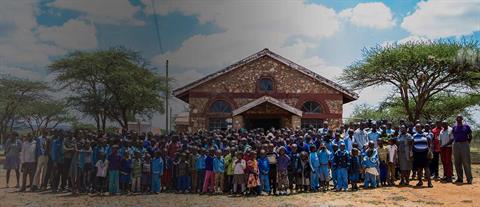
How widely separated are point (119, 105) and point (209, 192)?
3929 millimetres

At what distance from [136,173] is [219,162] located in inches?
72.1

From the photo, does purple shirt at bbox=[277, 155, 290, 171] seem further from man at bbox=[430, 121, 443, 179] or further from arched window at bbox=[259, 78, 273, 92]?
arched window at bbox=[259, 78, 273, 92]

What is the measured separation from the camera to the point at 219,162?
10.5 meters

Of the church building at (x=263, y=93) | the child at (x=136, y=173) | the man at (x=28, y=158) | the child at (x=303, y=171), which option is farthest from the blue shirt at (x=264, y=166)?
the church building at (x=263, y=93)

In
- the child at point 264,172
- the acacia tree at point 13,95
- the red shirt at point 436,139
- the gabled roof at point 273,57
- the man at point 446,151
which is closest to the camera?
the child at point 264,172

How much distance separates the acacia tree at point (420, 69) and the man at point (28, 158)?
1602 cm

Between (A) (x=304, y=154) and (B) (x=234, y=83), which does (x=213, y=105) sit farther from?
(A) (x=304, y=154)

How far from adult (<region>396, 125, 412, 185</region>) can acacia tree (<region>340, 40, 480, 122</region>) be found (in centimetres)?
1096

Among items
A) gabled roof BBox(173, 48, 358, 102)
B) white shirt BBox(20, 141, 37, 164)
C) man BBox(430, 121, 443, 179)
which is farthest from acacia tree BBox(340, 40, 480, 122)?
white shirt BBox(20, 141, 37, 164)

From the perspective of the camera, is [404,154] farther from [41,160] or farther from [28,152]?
[28,152]

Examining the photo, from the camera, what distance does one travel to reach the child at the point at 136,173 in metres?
10.3

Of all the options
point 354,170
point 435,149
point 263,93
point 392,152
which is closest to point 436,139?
point 435,149

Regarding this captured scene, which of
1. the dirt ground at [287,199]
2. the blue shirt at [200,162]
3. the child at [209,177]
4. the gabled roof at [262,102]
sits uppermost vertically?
the gabled roof at [262,102]

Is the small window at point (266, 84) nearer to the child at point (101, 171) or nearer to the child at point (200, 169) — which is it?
the child at point (200, 169)
